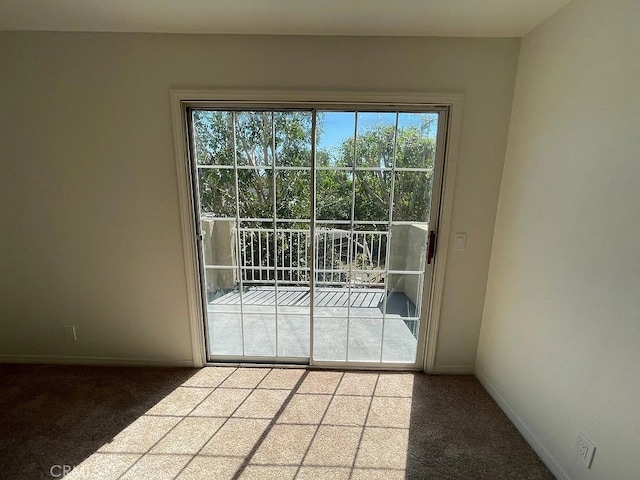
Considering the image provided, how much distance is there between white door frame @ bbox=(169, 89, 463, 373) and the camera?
173 cm

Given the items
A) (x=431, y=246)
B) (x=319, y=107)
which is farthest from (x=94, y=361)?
(x=431, y=246)

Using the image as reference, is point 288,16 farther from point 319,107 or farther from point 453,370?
point 453,370

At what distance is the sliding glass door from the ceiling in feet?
1.42

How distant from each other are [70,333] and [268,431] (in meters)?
1.70

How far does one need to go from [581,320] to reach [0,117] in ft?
11.2

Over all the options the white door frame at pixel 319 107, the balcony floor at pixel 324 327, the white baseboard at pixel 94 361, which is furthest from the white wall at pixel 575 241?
the white baseboard at pixel 94 361

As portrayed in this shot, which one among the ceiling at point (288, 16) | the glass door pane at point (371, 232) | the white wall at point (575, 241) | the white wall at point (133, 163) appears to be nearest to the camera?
the white wall at point (575, 241)

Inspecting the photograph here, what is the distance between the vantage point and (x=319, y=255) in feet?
6.78

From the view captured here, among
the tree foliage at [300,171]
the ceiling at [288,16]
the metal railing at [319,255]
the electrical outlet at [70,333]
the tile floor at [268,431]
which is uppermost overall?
the ceiling at [288,16]

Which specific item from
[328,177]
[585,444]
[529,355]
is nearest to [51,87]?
[328,177]

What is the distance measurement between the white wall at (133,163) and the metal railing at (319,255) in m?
0.49

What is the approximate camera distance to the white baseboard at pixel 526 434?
1.38 m

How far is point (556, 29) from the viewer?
4.61 feet

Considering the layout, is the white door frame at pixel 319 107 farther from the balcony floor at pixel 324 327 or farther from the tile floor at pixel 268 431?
the tile floor at pixel 268 431
